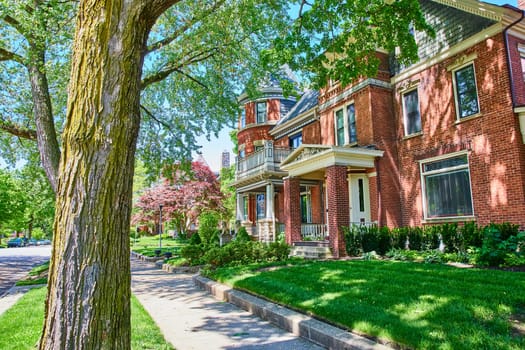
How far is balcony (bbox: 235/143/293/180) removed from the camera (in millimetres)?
19422

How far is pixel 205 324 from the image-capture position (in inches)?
231

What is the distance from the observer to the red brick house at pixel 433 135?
1076cm

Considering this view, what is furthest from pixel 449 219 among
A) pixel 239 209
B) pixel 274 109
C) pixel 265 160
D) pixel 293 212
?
pixel 274 109

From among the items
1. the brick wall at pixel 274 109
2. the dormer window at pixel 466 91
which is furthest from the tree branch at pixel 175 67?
the brick wall at pixel 274 109

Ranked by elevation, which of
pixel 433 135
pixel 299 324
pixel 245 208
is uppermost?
pixel 433 135

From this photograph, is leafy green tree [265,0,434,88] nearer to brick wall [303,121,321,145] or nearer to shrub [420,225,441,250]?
shrub [420,225,441,250]

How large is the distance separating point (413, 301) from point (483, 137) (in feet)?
27.1

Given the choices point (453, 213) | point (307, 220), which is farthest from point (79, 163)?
point (307, 220)

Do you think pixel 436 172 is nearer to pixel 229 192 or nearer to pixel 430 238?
pixel 430 238

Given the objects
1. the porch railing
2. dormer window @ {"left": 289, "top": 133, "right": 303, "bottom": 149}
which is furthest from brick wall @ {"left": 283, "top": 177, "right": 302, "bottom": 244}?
dormer window @ {"left": 289, "top": 133, "right": 303, "bottom": 149}

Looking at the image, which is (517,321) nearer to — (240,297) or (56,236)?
(240,297)

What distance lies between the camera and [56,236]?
8.91 ft

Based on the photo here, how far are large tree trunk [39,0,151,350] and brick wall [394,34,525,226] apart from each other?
11.1 meters

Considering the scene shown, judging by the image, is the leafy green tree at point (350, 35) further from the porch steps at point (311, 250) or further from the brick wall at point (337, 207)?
the porch steps at point (311, 250)
